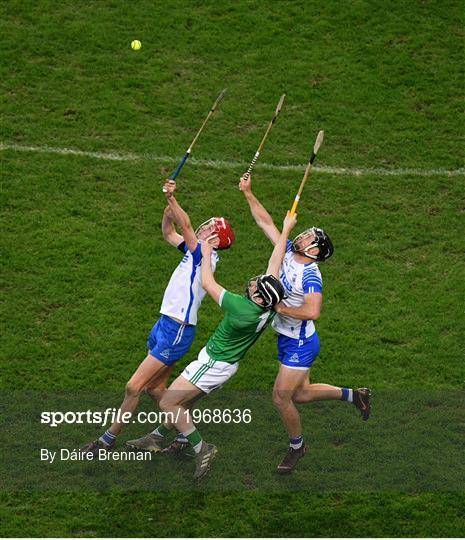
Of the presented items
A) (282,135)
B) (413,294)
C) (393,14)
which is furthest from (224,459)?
(393,14)

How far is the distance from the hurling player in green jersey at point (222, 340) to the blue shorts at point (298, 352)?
0.39 metres

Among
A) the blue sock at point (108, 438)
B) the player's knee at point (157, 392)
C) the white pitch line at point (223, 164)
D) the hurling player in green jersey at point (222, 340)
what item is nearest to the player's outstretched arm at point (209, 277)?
the hurling player in green jersey at point (222, 340)

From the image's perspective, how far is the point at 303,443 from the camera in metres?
12.5

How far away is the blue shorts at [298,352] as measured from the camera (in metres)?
12.2

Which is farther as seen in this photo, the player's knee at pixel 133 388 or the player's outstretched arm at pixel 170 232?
the player's outstretched arm at pixel 170 232

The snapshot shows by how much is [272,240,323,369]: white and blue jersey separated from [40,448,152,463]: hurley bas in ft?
6.23

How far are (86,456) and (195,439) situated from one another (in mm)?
1234

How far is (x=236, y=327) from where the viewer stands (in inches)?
461

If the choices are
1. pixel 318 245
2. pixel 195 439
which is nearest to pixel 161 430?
pixel 195 439

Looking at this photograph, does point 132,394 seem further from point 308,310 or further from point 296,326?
point 308,310

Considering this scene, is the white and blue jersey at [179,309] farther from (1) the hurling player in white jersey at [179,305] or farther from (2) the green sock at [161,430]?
(2) the green sock at [161,430]

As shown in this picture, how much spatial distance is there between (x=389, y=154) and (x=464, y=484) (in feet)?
21.1

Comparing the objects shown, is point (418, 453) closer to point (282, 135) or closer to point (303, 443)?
point (303, 443)

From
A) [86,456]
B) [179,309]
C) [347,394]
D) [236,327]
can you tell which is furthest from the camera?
[347,394]
